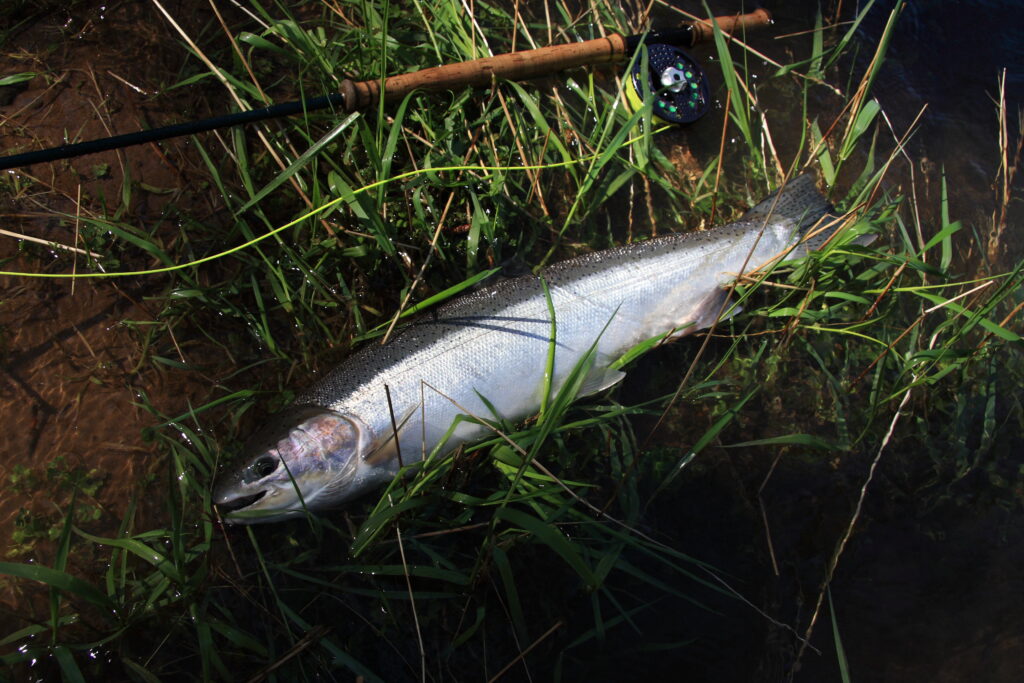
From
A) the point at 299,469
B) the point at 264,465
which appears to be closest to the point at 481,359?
the point at 299,469

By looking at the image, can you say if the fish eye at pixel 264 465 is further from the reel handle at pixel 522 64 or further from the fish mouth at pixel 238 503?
the reel handle at pixel 522 64

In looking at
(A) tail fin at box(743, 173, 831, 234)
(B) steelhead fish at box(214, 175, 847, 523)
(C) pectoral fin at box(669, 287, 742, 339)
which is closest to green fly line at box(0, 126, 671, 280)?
(B) steelhead fish at box(214, 175, 847, 523)

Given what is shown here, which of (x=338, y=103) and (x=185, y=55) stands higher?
(x=185, y=55)

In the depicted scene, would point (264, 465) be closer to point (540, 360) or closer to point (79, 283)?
point (540, 360)

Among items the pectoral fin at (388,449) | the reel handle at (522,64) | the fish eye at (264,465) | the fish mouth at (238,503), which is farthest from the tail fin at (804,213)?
the fish mouth at (238,503)

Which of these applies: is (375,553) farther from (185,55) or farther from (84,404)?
(185,55)

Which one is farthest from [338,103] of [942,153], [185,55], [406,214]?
[942,153]

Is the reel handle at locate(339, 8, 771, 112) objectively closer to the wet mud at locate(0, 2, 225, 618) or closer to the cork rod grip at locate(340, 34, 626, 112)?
the cork rod grip at locate(340, 34, 626, 112)
